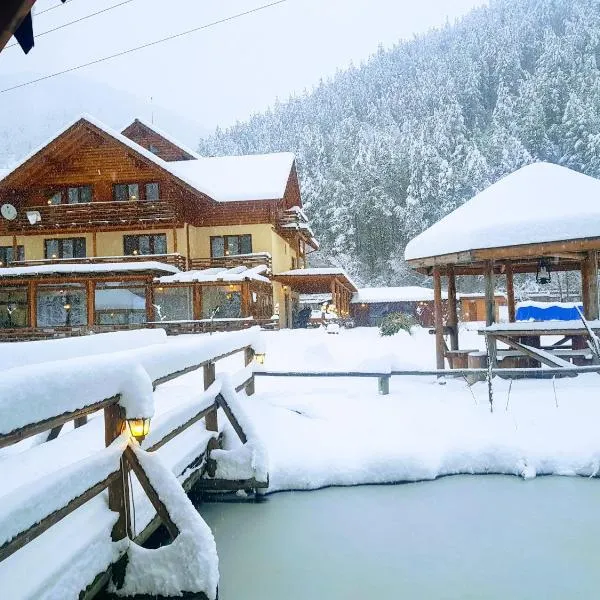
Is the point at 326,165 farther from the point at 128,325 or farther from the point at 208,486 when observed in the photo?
the point at 208,486

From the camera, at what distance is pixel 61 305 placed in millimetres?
28781

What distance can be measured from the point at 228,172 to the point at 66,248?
10.2m

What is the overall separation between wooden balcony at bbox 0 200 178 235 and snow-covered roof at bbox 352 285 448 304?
18.9m

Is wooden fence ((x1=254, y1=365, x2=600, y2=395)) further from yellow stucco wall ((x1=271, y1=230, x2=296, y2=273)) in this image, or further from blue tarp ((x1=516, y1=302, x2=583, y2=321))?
yellow stucco wall ((x1=271, y1=230, x2=296, y2=273))

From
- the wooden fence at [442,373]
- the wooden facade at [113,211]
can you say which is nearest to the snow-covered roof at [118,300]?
the wooden facade at [113,211]

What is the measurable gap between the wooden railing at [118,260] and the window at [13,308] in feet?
6.49

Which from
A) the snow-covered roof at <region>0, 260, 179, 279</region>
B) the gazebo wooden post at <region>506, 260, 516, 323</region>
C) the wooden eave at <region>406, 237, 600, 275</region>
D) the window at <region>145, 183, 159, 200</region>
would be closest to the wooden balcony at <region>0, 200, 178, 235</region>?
the window at <region>145, 183, 159, 200</region>

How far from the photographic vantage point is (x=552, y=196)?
1030 centimetres

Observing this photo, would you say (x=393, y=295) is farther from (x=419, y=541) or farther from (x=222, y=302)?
(x=419, y=541)

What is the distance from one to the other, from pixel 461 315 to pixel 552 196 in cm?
3046

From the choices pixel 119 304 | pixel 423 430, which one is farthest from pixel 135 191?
pixel 423 430

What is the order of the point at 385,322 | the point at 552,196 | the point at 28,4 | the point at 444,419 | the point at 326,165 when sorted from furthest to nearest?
the point at 326,165
the point at 385,322
the point at 552,196
the point at 444,419
the point at 28,4

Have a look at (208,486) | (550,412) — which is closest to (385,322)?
(550,412)

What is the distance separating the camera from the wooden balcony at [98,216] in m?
27.6
